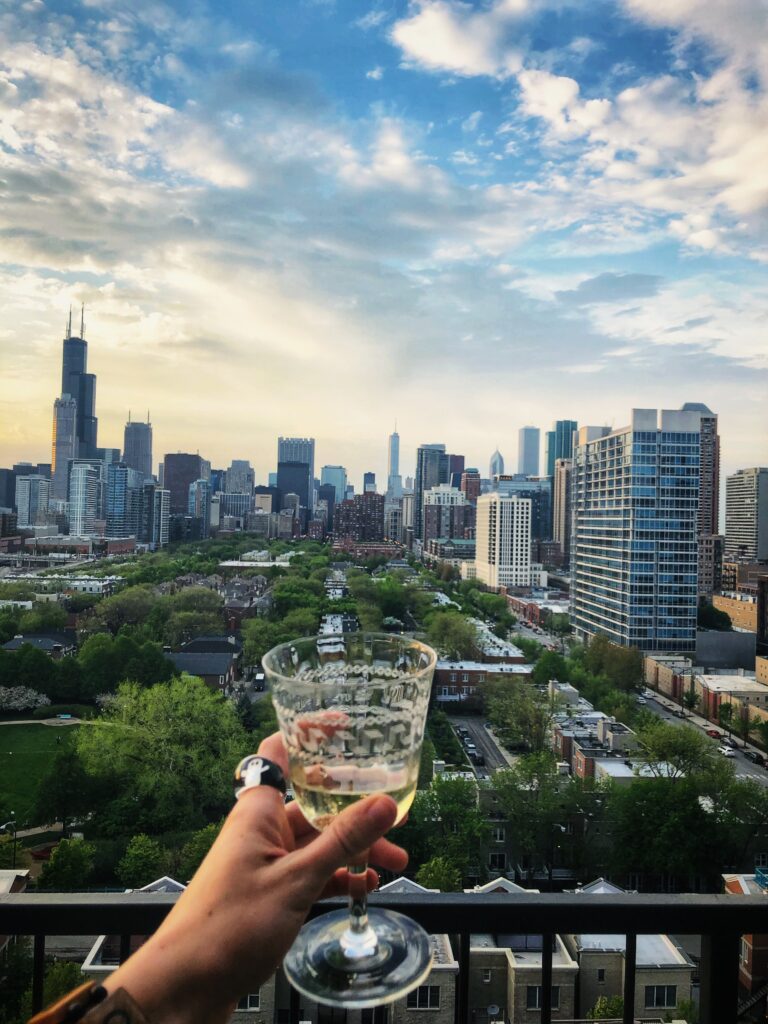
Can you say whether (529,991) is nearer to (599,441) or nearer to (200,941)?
(200,941)

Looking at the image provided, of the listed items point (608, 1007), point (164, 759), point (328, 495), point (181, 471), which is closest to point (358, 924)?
point (608, 1007)

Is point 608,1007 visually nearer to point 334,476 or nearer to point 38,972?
point 38,972

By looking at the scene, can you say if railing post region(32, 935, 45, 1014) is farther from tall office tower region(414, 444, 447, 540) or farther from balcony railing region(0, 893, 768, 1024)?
tall office tower region(414, 444, 447, 540)

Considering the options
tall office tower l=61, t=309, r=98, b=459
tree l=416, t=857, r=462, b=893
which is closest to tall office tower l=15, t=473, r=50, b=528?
tall office tower l=61, t=309, r=98, b=459

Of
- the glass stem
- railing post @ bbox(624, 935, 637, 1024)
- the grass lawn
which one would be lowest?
the grass lawn

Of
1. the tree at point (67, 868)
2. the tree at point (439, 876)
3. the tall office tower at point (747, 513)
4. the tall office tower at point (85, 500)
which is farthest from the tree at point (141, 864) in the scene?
the tall office tower at point (747, 513)

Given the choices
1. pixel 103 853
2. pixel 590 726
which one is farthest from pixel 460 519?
pixel 103 853
